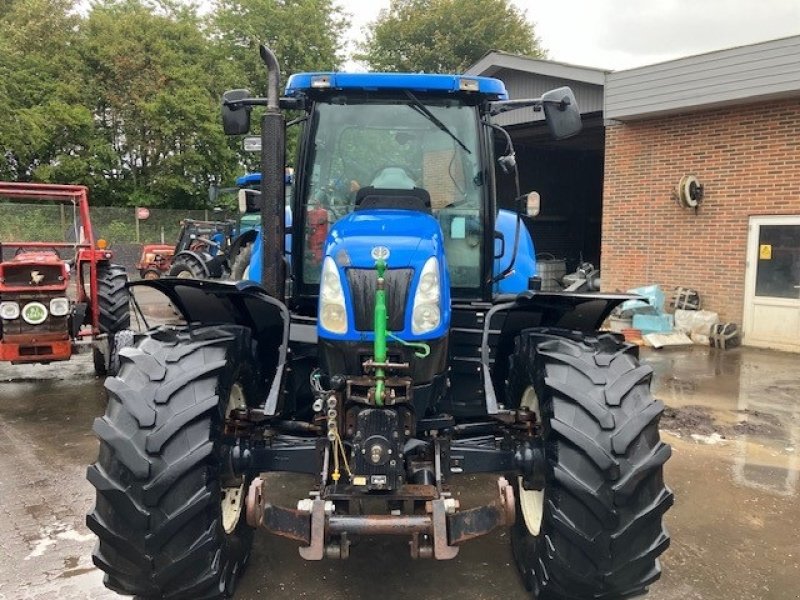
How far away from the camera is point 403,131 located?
372 cm

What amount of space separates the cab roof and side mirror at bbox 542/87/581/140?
0.32 metres

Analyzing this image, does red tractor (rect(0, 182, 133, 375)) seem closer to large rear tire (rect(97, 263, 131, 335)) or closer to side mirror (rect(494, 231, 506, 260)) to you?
large rear tire (rect(97, 263, 131, 335))

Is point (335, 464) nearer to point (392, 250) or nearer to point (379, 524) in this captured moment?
point (379, 524)

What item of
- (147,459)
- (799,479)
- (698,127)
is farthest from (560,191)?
(147,459)

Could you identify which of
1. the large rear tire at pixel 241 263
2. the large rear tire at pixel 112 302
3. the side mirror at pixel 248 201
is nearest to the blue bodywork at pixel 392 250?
the side mirror at pixel 248 201

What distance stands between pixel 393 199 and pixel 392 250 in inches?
29.2

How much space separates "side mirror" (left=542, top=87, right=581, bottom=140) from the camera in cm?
361

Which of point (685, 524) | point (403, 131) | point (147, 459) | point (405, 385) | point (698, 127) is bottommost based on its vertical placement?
point (685, 524)

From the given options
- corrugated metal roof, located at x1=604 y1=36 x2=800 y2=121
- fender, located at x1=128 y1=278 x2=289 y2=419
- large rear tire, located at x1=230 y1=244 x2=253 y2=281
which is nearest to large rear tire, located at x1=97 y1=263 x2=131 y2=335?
large rear tire, located at x1=230 y1=244 x2=253 y2=281

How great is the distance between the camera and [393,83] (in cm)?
355

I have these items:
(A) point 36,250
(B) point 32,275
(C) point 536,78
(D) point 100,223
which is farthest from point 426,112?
(D) point 100,223

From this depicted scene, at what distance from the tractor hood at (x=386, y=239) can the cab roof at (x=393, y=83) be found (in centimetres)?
70

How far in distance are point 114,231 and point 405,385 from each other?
23323 mm

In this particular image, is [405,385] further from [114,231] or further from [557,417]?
[114,231]
